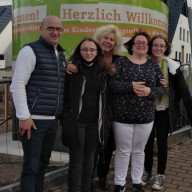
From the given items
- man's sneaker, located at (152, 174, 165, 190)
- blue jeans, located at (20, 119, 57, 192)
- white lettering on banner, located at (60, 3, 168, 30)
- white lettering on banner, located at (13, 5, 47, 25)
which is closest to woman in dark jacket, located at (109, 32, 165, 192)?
man's sneaker, located at (152, 174, 165, 190)

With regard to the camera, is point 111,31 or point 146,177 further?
point 146,177

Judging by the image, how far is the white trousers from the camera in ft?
12.3

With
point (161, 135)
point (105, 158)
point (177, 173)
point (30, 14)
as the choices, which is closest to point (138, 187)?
point (105, 158)

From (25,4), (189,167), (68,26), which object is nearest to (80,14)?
(68,26)

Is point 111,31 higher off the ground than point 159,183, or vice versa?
point 111,31

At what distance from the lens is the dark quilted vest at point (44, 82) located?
9.62ft

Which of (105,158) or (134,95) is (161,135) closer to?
(105,158)

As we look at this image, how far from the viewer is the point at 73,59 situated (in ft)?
11.1

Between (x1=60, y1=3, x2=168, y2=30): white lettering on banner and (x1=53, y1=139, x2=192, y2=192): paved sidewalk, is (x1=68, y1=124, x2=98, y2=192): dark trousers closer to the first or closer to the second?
(x1=53, y1=139, x2=192, y2=192): paved sidewalk

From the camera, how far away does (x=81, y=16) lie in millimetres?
5184

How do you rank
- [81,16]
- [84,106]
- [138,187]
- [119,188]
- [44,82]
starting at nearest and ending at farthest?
[44,82], [84,106], [119,188], [138,187], [81,16]

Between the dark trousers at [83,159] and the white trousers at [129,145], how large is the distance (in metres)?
0.40

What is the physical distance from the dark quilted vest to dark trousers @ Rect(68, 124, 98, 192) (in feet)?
1.61

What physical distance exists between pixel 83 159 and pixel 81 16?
8.30 feet
